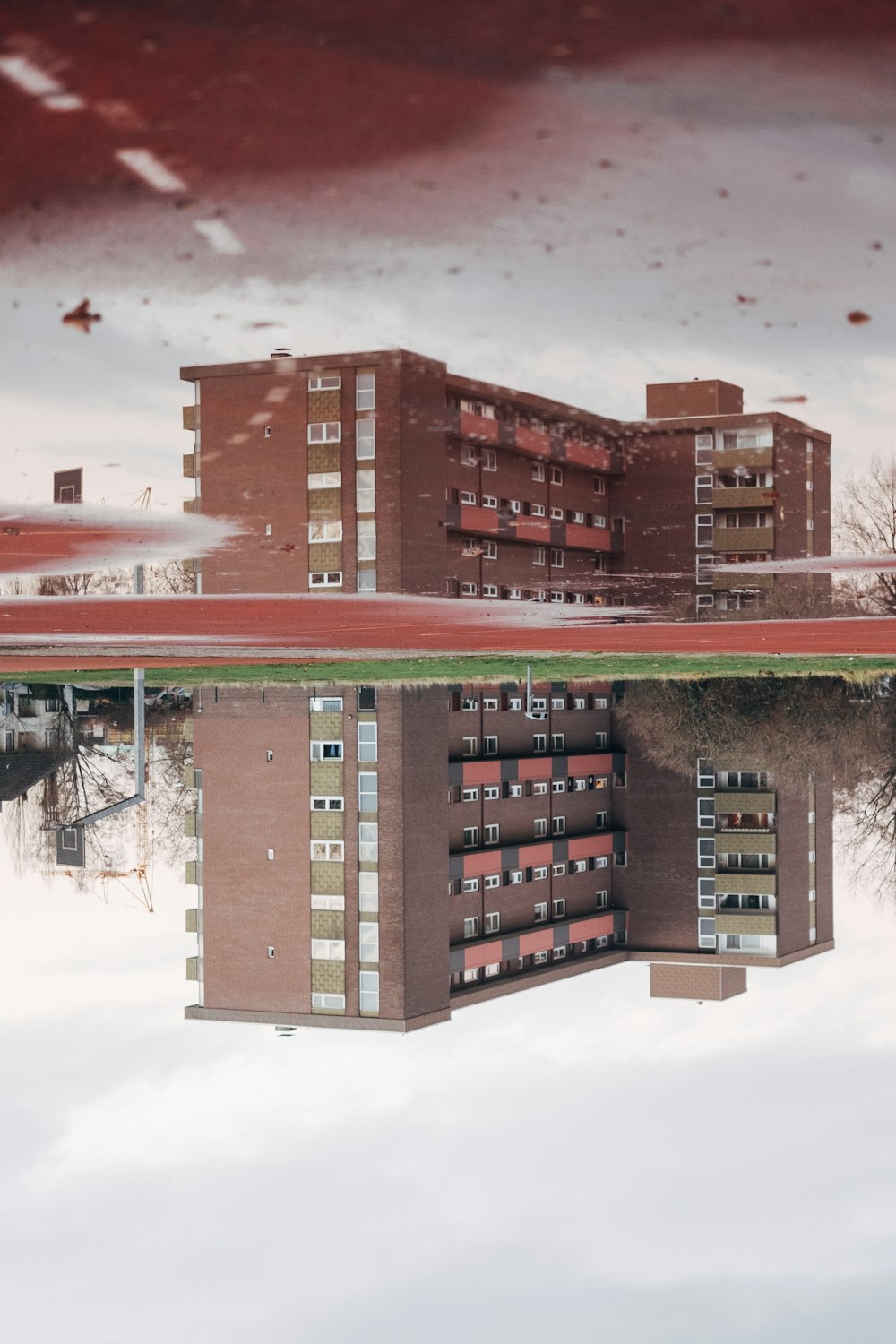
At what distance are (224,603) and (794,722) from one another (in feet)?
63.3

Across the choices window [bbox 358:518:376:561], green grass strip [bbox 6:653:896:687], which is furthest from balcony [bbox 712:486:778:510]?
green grass strip [bbox 6:653:896:687]

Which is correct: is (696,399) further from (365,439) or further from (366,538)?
(366,538)

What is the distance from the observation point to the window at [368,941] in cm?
1161

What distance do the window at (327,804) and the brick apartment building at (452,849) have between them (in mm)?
16

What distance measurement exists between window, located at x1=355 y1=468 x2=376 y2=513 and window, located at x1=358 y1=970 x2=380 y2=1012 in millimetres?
31522

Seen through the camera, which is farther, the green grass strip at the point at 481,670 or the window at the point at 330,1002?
the green grass strip at the point at 481,670

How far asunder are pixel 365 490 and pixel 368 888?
1278 inches

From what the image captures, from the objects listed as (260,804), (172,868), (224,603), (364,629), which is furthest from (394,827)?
(224,603)

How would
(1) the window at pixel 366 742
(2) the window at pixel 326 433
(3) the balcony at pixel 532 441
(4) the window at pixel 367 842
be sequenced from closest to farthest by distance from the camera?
(4) the window at pixel 367 842 < (1) the window at pixel 366 742 < (2) the window at pixel 326 433 < (3) the balcony at pixel 532 441

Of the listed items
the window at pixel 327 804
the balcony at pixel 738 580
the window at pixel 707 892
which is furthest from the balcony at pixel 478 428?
the window at pixel 327 804

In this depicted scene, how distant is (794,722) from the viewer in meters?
10.7

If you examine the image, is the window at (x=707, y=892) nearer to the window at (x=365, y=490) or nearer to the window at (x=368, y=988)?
the window at (x=368, y=988)

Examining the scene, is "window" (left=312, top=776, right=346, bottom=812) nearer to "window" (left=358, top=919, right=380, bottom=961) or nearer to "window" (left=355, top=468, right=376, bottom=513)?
"window" (left=358, top=919, right=380, bottom=961)

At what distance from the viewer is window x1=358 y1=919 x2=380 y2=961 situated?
1161cm
